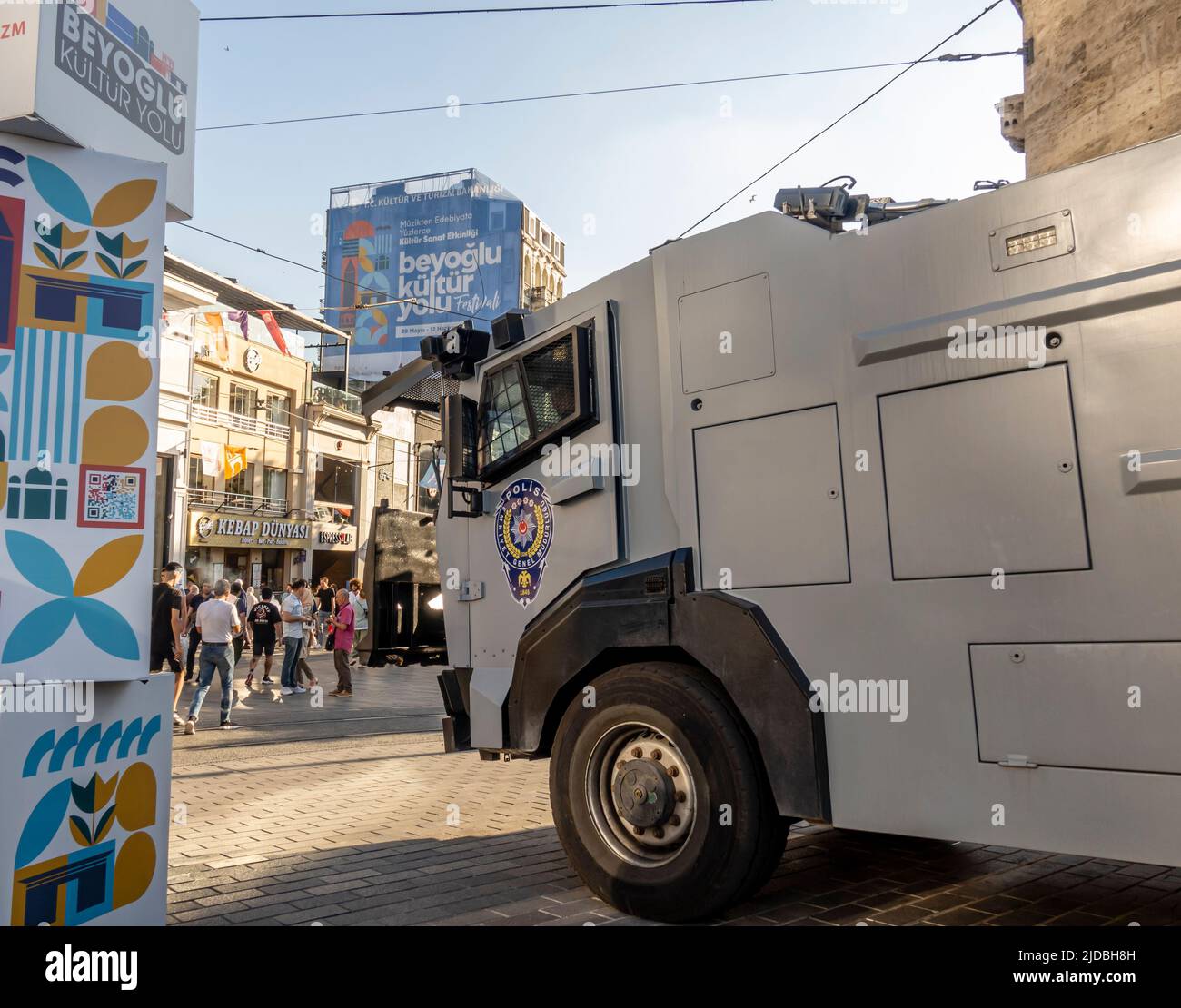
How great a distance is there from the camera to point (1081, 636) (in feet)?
10.3

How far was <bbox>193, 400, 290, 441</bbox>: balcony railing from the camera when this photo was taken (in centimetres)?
3419

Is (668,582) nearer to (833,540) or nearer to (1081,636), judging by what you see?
(833,540)

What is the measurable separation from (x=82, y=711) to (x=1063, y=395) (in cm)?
376

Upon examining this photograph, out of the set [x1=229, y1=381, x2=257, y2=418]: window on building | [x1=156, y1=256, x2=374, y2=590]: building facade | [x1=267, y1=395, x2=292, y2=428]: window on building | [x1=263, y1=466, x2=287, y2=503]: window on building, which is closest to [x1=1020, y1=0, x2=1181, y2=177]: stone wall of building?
[x1=156, y1=256, x2=374, y2=590]: building facade

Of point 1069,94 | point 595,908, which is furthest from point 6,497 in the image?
point 1069,94

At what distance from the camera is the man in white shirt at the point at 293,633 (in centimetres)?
1505

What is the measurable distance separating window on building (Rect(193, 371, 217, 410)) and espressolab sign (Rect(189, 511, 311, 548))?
165 inches

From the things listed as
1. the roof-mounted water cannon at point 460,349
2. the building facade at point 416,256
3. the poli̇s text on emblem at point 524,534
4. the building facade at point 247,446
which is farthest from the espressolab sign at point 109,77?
the building facade at point 416,256

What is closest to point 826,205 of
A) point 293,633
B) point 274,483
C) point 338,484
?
point 293,633

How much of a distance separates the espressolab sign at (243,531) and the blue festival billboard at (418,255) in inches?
613

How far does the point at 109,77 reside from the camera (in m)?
3.79

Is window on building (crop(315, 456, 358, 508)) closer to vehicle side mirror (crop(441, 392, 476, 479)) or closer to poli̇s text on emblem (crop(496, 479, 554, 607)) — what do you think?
vehicle side mirror (crop(441, 392, 476, 479))

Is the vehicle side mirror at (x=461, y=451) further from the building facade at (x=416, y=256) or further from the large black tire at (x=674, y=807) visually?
the building facade at (x=416, y=256)

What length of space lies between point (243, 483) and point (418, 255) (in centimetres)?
2263
